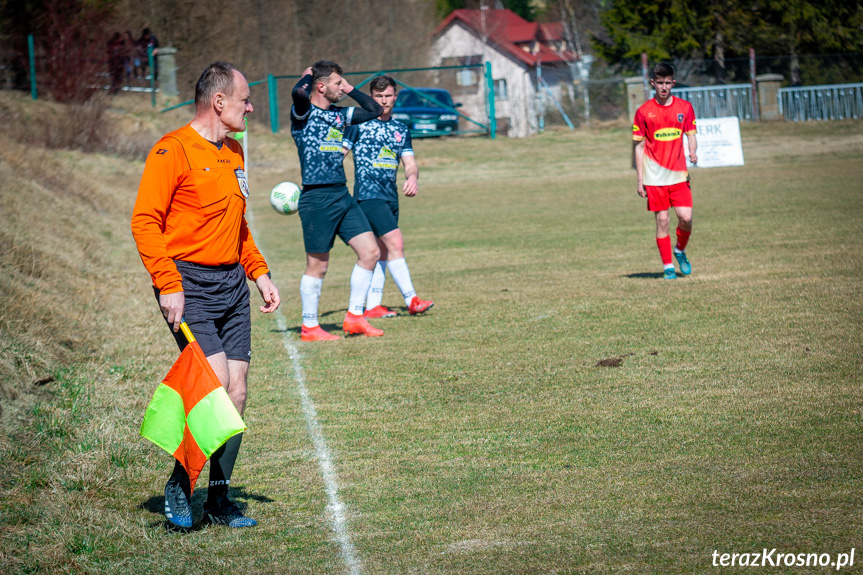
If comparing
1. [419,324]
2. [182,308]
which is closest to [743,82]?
[419,324]

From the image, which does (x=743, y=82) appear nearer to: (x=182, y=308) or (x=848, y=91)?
(x=848, y=91)

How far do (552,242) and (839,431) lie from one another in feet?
31.2

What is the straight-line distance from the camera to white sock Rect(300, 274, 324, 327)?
881 centimetres

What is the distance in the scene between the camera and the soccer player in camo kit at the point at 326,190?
8.27 metres

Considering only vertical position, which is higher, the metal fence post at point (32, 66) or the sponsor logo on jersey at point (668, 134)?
the metal fence post at point (32, 66)

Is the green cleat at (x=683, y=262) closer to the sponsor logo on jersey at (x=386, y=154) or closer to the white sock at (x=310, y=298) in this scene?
the sponsor logo on jersey at (x=386, y=154)

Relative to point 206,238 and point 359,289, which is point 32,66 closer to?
point 359,289

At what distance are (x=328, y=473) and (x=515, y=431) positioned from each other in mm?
1238

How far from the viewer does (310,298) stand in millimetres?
8828

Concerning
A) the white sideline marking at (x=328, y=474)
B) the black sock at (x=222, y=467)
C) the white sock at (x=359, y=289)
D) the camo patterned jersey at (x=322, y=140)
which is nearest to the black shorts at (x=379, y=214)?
the white sock at (x=359, y=289)

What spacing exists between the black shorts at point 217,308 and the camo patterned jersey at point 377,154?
4977 mm

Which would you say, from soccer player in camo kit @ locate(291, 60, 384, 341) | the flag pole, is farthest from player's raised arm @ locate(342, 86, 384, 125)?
the flag pole

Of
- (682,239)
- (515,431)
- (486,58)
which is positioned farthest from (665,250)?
(486,58)

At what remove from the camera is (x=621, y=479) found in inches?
186
